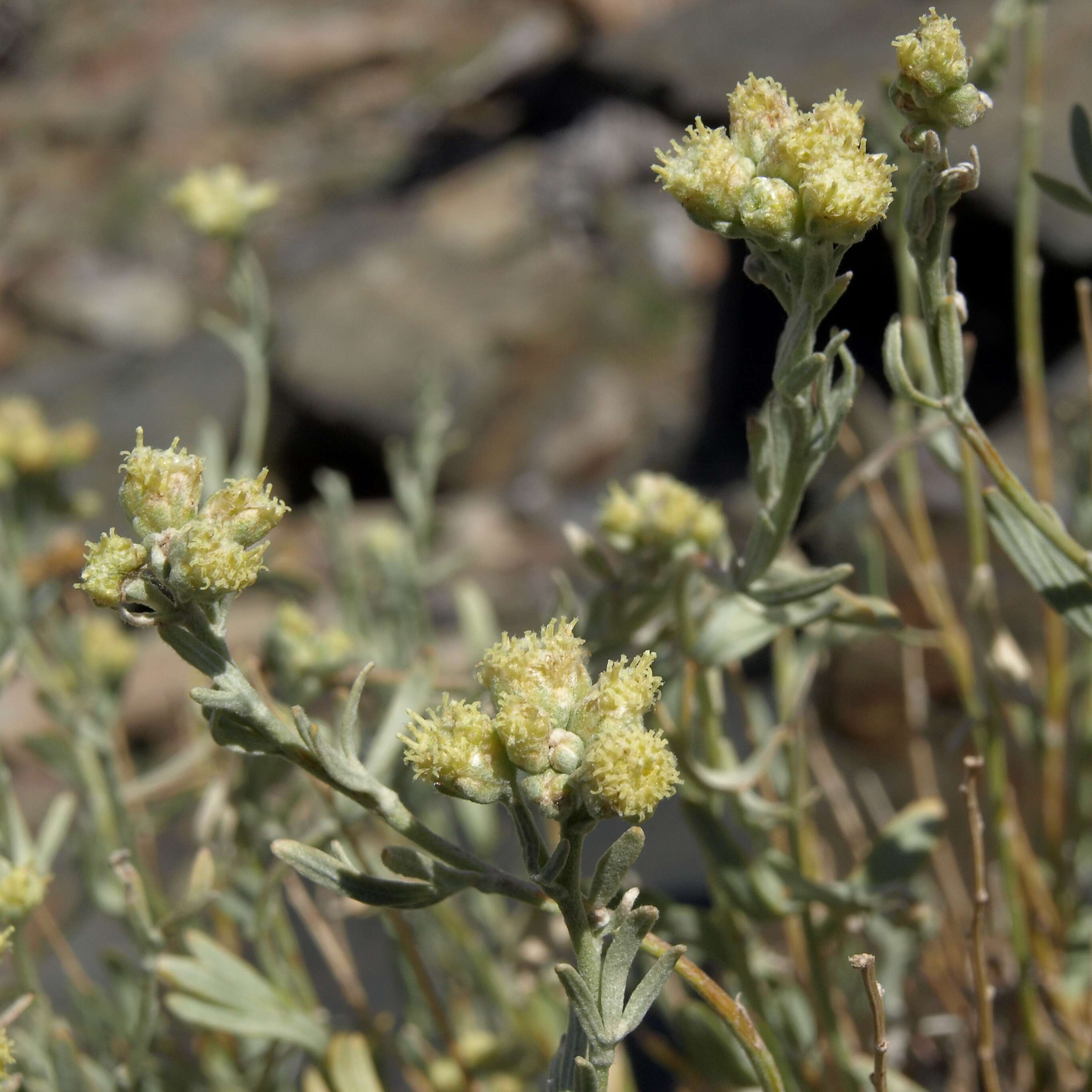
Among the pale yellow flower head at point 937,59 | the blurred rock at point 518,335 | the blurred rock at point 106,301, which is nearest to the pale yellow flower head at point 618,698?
the pale yellow flower head at point 937,59

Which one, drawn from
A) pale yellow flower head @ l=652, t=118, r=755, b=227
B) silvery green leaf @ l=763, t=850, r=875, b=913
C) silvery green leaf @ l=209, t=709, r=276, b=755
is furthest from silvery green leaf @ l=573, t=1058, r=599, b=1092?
pale yellow flower head @ l=652, t=118, r=755, b=227

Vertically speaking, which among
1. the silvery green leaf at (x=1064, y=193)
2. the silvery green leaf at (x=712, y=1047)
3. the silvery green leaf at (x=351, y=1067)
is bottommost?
the silvery green leaf at (x=712, y=1047)

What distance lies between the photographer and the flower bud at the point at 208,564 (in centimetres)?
55

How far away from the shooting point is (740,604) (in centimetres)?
80

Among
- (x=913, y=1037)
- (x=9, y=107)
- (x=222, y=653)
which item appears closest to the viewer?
(x=222, y=653)

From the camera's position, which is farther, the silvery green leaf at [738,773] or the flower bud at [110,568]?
the silvery green leaf at [738,773]

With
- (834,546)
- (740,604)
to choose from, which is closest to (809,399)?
(740,604)

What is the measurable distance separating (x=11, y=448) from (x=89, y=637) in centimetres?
24

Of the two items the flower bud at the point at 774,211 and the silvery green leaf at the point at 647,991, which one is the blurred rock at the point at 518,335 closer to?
the flower bud at the point at 774,211

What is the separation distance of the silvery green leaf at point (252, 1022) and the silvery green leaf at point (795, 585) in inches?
18.6

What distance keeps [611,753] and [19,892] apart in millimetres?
423

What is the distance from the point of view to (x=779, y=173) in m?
0.61

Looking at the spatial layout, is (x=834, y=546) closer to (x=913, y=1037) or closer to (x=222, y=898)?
(x=913, y=1037)

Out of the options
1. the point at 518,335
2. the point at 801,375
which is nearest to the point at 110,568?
the point at 801,375
